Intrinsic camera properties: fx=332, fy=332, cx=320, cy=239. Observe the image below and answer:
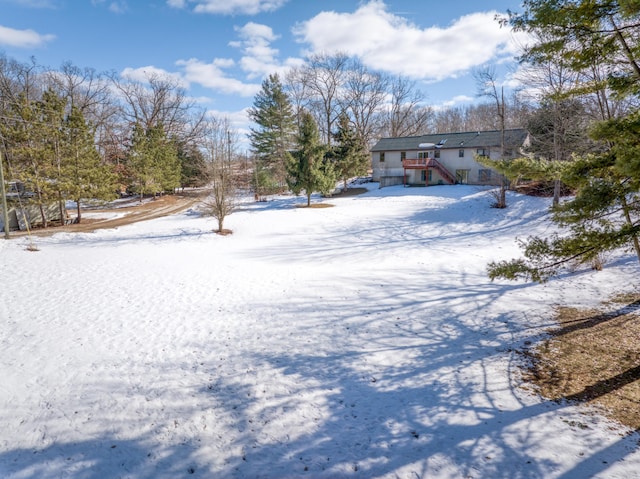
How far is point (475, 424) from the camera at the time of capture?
552cm

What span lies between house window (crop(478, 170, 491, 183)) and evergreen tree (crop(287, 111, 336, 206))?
17115 millimetres

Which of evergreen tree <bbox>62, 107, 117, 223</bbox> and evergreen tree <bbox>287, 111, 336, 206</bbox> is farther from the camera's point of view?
evergreen tree <bbox>287, 111, 336, 206</bbox>

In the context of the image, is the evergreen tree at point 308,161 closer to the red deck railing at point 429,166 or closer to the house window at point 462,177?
the red deck railing at point 429,166

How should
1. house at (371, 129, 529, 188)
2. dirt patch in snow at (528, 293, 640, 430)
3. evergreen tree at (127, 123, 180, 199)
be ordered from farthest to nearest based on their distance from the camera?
house at (371, 129, 529, 188) < evergreen tree at (127, 123, 180, 199) < dirt patch in snow at (528, 293, 640, 430)

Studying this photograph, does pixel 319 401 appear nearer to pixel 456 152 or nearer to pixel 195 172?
pixel 456 152

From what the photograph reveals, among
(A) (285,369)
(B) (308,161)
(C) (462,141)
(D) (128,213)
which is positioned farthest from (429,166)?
(A) (285,369)

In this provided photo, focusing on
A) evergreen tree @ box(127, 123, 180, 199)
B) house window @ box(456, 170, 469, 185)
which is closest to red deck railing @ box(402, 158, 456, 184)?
house window @ box(456, 170, 469, 185)

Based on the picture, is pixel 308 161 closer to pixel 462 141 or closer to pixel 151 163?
pixel 151 163

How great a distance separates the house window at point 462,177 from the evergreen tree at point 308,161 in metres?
16.5

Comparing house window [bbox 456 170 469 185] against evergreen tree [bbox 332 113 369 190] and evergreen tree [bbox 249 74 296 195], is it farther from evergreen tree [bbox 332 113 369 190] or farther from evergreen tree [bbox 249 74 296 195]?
evergreen tree [bbox 249 74 296 195]

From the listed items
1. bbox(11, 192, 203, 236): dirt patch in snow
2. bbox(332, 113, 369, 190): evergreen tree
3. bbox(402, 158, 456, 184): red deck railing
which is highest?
bbox(332, 113, 369, 190): evergreen tree

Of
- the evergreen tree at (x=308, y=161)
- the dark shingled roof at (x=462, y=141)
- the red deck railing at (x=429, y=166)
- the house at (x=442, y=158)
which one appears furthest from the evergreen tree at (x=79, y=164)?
the dark shingled roof at (x=462, y=141)

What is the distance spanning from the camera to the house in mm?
34531

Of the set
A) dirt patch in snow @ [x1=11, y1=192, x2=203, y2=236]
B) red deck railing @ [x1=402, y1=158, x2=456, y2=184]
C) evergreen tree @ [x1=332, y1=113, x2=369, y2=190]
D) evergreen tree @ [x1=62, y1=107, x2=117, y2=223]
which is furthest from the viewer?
red deck railing @ [x1=402, y1=158, x2=456, y2=184]
